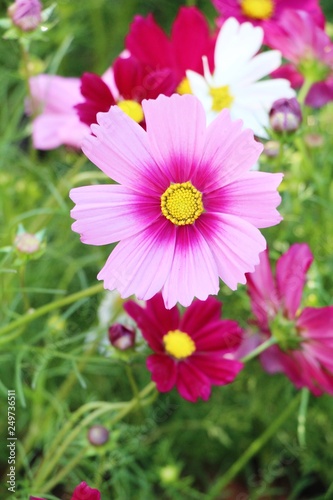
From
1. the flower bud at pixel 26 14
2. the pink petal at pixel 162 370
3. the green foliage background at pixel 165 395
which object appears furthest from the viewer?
the green foliage background at pixel 165 395

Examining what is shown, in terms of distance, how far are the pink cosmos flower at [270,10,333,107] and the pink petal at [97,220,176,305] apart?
29 cm

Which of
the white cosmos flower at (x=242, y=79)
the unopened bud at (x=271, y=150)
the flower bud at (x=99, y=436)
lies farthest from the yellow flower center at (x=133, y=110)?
the flower bud at (x=99, y=436)

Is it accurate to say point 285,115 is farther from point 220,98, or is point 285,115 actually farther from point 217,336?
point 217,336

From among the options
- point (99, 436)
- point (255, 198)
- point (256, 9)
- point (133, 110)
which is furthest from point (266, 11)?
point (99, 436)

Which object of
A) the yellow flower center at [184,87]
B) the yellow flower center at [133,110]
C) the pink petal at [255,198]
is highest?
the yellow flower center at [184,87]

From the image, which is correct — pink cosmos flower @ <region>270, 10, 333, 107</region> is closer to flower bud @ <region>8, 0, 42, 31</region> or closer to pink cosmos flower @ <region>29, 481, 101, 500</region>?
flower bud @ <region>8, 0, 42, 31</region>

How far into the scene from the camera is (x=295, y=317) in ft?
1.90

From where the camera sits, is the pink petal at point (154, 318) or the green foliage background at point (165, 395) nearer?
the pink petal at point (154, 318)

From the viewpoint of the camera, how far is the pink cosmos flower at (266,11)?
66cm

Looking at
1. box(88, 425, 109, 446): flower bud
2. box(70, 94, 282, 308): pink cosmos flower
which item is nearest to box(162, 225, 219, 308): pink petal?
box(70, 94, 282, 308): pink cosmos flower

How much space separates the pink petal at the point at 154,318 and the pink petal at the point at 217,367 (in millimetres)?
33

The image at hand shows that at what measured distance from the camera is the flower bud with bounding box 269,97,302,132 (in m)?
0.56

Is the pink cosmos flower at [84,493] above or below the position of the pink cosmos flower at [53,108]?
below

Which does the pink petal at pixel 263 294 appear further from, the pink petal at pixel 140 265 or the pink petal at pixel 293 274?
the pink petal at pixel 140 265
